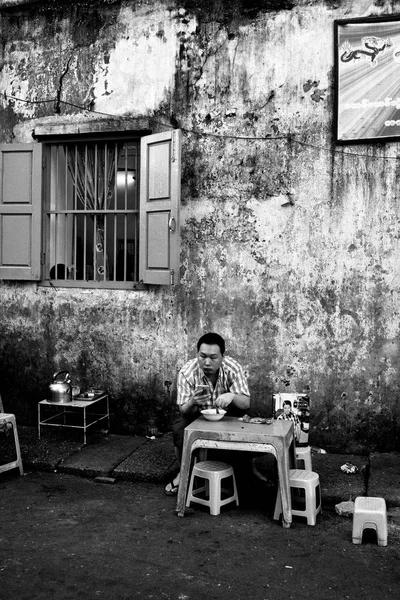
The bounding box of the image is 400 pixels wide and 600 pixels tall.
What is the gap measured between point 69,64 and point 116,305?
2741 mm

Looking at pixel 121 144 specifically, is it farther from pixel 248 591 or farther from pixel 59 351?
pixel 248 591

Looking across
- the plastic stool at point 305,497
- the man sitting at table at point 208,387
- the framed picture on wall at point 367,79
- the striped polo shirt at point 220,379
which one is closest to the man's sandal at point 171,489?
the man sitting at table at point 208,387

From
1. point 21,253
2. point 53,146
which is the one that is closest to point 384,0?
point 53,146

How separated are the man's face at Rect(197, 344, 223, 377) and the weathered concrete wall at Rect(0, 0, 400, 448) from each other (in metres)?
1.42

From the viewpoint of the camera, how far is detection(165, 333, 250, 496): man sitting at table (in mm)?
5172

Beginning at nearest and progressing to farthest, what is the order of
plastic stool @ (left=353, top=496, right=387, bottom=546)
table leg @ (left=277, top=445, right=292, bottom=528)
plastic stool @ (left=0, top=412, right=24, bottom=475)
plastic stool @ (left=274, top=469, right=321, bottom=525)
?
1. plastic stool @ (left=353, top=496, right=387, bottom=546)
2. table leg @ (left=277, top=445, right=292, bottom=528)
3. plastic stool @ (left=274, top=469, right=321, bottom=525)
4. plastic stool @ (left=0, top=412, right=24, bottom=475)

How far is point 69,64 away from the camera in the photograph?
7.16 m

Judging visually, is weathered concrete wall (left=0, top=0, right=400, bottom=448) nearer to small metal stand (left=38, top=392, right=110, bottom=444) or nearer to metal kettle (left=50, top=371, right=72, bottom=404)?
small metal stand (left=38, top=392, right=110, bottom=444)

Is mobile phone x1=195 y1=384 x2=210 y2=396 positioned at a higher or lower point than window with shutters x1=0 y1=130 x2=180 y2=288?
lower

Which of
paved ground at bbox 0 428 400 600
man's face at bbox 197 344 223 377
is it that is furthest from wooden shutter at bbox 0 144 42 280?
man's face at bbox 197 344 223 377

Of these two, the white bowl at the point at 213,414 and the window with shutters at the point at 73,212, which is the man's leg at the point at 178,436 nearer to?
the white bowl at the point at 213,414

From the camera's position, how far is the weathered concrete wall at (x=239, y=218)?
6.31 metres

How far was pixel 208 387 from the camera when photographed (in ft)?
16.9

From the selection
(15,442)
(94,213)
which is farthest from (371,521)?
(94,213)
